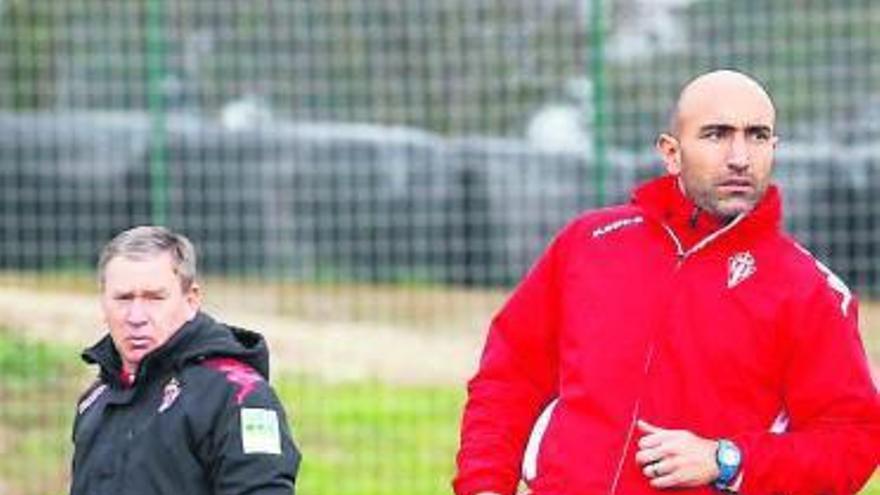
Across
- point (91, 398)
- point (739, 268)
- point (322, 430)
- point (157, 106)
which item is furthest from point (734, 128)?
point (157, 106)

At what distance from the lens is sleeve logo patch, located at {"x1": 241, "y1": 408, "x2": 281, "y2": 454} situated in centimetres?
595

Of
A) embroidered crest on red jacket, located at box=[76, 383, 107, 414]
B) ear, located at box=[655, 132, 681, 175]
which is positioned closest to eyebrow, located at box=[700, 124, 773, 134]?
ear, located at box=[655, 132, 681, 175]

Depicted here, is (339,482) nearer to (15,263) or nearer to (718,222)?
(15,263)

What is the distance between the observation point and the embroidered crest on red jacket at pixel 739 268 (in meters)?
6.08

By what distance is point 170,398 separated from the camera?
609 centimetres

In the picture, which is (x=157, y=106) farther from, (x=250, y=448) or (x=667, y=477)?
(x=667, y=477)

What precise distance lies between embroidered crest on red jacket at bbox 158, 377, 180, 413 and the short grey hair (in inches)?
9.4

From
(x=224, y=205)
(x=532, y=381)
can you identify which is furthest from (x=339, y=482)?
(x=532, y=381)

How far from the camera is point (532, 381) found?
20.9 feet

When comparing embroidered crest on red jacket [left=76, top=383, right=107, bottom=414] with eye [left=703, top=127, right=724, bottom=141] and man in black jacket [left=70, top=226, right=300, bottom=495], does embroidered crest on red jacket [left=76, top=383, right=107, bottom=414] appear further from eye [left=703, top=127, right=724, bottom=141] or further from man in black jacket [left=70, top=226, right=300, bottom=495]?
eye [left=703, top=127, right=724, bottom=141]

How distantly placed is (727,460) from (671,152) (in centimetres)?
75

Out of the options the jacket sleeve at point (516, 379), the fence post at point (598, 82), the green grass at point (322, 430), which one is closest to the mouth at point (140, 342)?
the jacket sleeve at point (516, 379)

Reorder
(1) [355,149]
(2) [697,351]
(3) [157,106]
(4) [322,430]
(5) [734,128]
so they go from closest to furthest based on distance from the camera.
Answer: (2) [697,351] < (5) [734,128] < (4) [322,430] < (3) [157,106] < (1) [355,149]

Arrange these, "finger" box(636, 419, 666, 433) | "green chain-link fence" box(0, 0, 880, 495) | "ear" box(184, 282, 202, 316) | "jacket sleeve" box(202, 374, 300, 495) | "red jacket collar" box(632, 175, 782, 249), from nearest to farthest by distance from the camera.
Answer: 1. "jacket sleeve" box(202, 374, 300, 495)
2. "finger" box(636, 419, 666, 433)
3. "red jacket collar" box(632, 175, 782, 249)
4. "ear" box(184, 282, 202, 316)
5. "green chain-link fence" box(0, 0, 880, 495)
